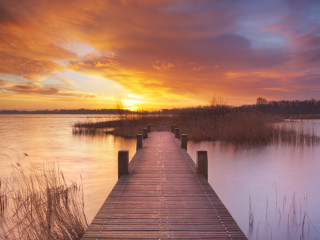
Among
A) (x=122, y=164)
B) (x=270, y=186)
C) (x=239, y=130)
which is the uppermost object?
(x=239, y=130)

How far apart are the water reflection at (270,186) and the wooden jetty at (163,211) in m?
1.96

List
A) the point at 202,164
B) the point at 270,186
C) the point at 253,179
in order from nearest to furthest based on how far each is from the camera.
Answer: the point at 202,164, the point at 270,186, the point at 253,179

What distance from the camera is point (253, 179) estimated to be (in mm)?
10273

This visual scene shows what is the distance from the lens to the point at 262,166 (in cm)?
1204

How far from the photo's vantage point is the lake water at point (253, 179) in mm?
6324

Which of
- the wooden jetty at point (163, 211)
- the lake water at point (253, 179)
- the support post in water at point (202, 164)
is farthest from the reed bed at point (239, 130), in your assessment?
the wooden jetty at point (163, 211)

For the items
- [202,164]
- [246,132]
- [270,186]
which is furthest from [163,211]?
[246,132]

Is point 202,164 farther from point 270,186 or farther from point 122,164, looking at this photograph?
point 270,186

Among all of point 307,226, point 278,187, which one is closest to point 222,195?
point 278,187

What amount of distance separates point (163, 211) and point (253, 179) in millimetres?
7216

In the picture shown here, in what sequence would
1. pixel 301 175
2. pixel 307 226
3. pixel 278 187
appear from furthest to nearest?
pixel 301 175
pixel 278 187
pixel 307 226

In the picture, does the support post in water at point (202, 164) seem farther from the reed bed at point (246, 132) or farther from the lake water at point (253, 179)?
the reed bed at point (246, 132)

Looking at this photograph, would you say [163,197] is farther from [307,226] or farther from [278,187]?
[278,187]

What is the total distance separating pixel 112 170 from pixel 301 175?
28.9ft
